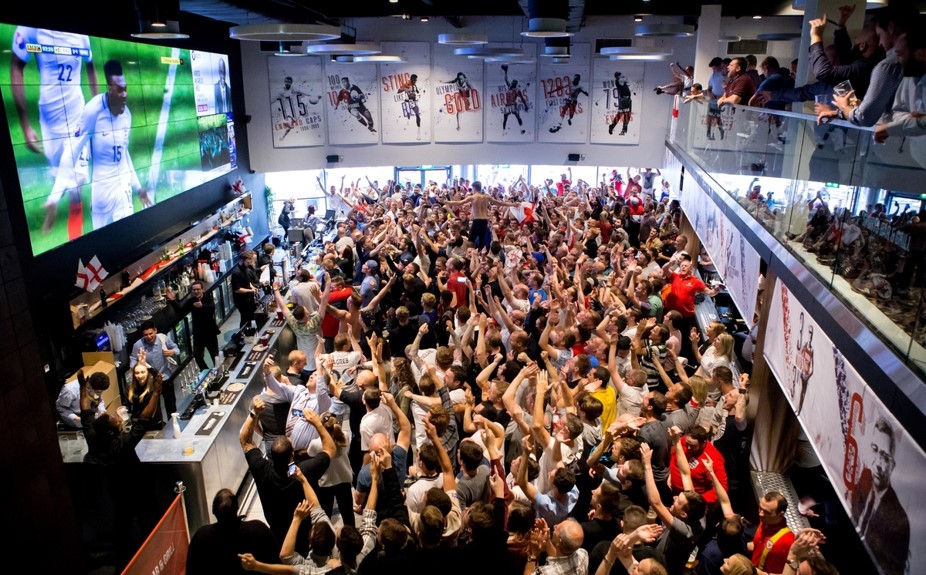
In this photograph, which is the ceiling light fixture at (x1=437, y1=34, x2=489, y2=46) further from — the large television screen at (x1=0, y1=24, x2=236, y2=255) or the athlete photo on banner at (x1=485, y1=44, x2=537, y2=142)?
the athlete photo on banner at (x1=485, y1=44, x2=537, y2=142)

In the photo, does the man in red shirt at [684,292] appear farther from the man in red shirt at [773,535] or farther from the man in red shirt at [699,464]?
the man in red shirt at [773,535]

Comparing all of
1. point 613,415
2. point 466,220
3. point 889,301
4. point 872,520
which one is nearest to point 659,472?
point 613,415

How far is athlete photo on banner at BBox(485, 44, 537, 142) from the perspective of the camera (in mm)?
17078

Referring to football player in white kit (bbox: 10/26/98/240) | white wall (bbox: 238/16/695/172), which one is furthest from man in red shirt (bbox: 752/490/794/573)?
white wall (bbox: 238/16/695/172)

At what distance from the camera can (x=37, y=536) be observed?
314 centimetres

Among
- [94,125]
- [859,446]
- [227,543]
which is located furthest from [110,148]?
[859,446]

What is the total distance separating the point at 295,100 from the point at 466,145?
4317 mm

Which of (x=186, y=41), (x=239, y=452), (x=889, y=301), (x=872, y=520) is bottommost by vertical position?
(x=239, y=452)

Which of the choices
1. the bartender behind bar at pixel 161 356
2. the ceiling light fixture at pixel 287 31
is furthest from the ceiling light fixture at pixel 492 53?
the bartender behind bar at pixel 161 356

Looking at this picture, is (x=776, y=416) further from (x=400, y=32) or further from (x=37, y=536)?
(x=400, y=32)

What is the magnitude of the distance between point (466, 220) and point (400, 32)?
648cm

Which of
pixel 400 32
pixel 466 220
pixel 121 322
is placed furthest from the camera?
pixel 400 32

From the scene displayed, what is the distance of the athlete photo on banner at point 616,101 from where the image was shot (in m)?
16.8

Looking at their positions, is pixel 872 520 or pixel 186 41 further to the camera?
pixel 186 41
